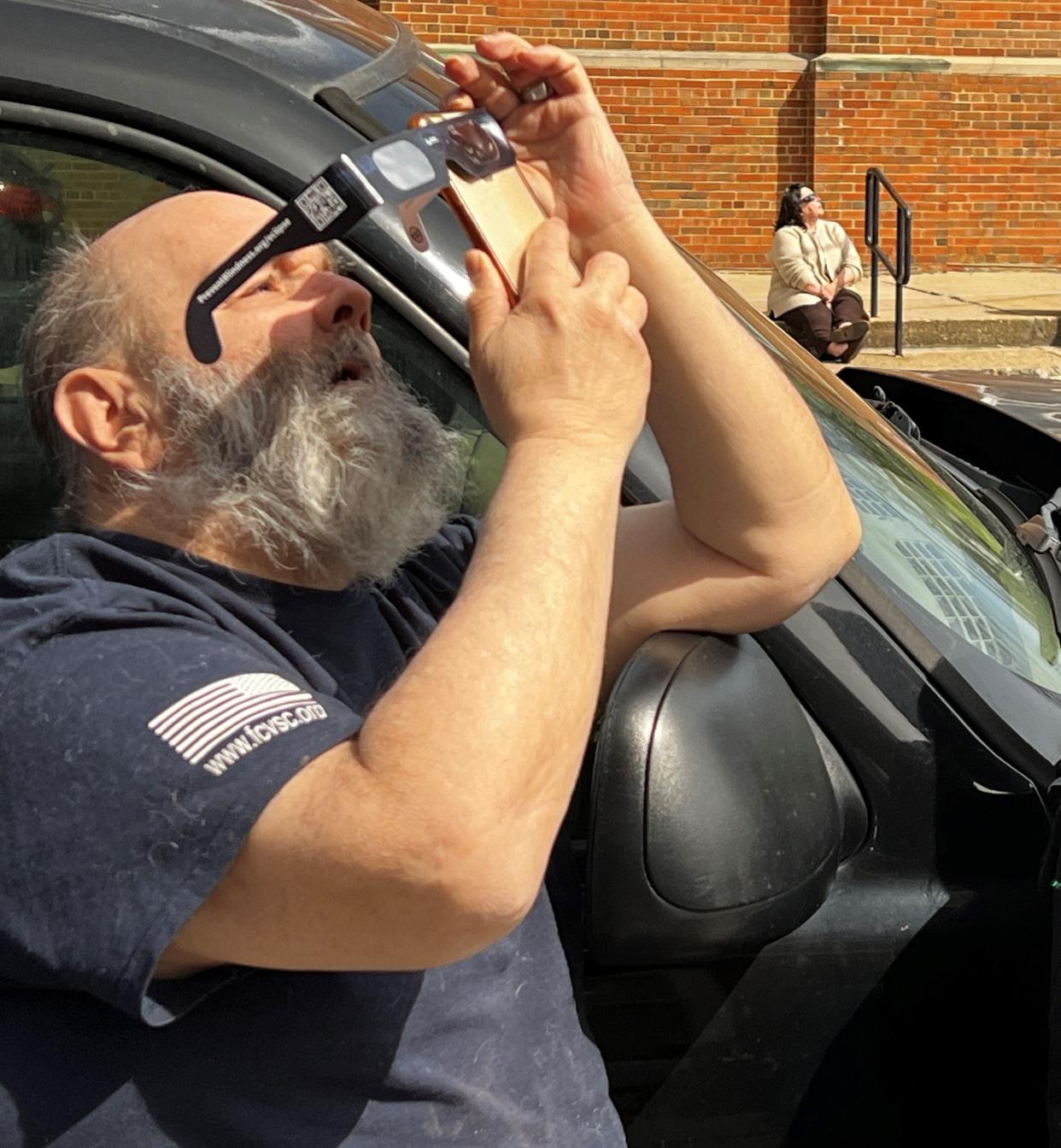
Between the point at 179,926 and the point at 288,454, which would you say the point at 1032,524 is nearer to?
the point at 288,454

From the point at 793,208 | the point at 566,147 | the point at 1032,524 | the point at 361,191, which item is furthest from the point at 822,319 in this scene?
the point at 361,191

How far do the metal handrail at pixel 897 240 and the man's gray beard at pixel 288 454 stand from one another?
1068cm

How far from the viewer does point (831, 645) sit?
1751 millimetres

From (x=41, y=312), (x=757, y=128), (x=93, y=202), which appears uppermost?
(x=93, y=202)

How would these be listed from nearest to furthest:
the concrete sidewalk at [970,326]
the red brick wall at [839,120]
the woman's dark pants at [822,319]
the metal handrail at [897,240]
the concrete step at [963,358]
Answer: the woman's dark pants at [822,319] < the concrete step at [963,358] < the concrete sidewalk at [970,326] < the metal handrail at [897,240] < the red brick wall at [839,120]

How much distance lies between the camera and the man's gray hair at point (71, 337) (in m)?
1.62

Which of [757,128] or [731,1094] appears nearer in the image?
[731,1094]

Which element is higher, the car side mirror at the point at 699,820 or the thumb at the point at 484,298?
the thumb at the point at 484,298

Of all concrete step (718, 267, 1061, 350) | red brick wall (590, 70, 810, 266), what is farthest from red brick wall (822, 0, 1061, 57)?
concrete step (718, 267, 1061, 350)

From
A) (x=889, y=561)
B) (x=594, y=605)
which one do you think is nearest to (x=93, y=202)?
(x=594, y=605)

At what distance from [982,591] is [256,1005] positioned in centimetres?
106

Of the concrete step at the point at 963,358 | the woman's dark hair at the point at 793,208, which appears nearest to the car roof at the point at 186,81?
the concrete step at the point at 963,358

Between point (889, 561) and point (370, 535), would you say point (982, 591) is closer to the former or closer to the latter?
point (889, 561)

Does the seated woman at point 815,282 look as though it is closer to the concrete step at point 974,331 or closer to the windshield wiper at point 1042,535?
the concrete step at point 974,331
